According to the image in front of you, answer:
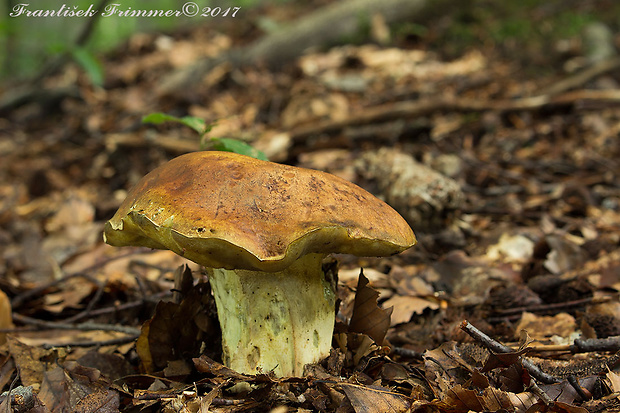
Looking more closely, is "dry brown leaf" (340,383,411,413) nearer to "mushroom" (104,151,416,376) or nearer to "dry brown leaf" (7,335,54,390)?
"mushroom" (104,151,416,376)

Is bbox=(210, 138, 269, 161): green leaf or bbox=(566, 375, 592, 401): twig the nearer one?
bbox=(566, 375, 592, 401): twig

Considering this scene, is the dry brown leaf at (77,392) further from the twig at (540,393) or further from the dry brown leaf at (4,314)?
the twig at (540,393)

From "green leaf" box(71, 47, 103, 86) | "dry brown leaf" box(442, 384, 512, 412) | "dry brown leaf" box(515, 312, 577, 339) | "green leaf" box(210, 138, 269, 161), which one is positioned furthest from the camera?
"green leaf" box(71, 47, 103, 86)

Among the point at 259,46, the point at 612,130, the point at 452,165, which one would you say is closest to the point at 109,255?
the point at 452,165

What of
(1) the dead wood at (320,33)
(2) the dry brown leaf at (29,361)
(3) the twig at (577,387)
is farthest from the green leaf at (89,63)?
(3) the twig at (577,387)

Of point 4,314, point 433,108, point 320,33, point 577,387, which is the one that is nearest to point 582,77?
point 433,108

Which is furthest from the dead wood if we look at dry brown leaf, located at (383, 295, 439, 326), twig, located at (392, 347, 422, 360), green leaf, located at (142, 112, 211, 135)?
twig, located at (392, 347, 422, 360)

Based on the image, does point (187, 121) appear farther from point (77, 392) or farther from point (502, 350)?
point (502, 350)
